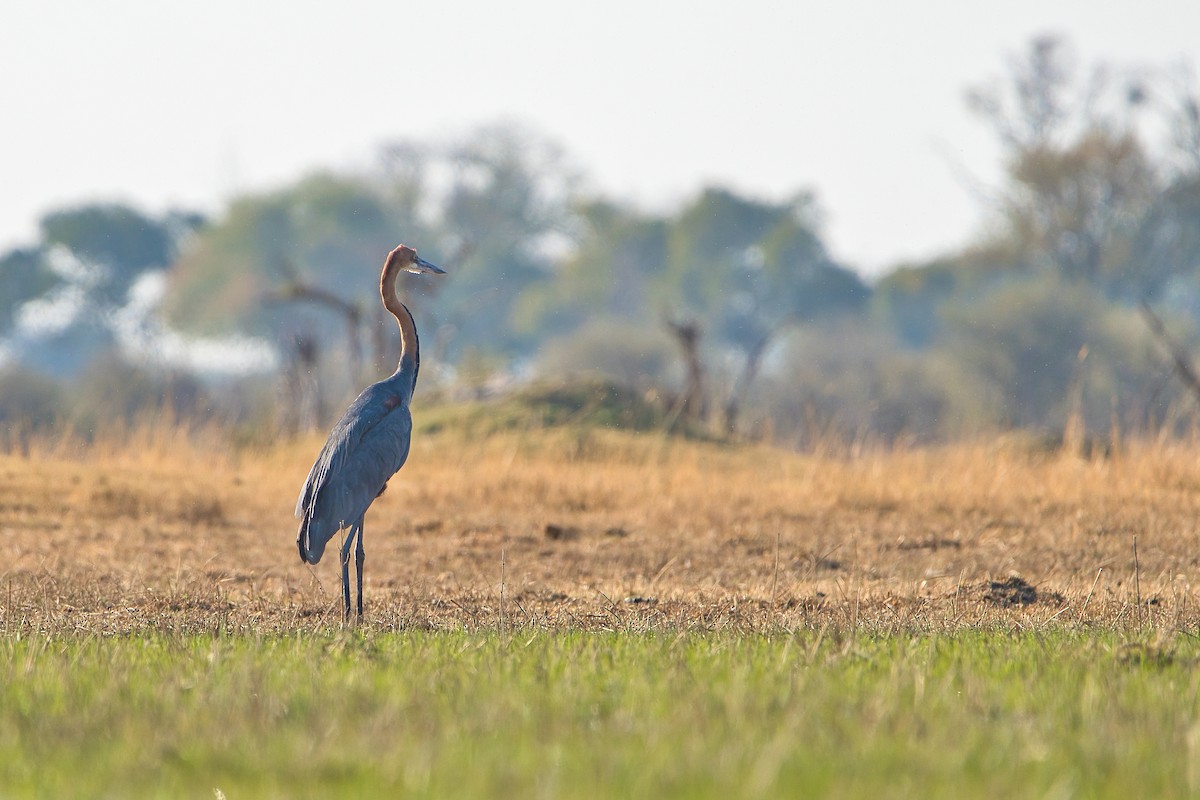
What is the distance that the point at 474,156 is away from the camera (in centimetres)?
5419

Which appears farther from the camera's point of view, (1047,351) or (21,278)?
(21,278)

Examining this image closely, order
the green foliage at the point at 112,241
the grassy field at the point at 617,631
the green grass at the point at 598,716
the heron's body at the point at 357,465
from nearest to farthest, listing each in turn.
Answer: the green grass at the point at 598,716
the grassy field at the point at 617,631
the heron's body at the point at 357,465
the green foliage at the point at 112,241

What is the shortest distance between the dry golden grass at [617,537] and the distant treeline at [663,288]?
1443cm

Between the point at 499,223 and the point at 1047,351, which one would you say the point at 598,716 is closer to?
the point at 1047,351

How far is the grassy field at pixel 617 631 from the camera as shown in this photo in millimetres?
3354

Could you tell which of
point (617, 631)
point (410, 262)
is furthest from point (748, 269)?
point (617, 631)

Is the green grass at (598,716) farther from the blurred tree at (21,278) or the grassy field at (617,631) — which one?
the blurred tree at (21,278)

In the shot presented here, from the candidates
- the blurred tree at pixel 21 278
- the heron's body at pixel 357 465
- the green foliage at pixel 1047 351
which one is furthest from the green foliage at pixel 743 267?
the heron's body at pixel 357 465

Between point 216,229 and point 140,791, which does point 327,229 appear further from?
point 140,791

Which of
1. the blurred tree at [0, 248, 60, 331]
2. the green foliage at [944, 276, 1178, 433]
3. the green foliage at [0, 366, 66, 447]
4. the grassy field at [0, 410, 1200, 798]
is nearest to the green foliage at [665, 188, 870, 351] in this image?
the green foliage at [944, 276, 1178, 433]

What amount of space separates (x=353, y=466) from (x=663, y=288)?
4353cm

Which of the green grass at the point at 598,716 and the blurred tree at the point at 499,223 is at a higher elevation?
the blurred tree at the point at 499,223

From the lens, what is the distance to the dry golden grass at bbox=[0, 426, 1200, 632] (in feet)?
23.3

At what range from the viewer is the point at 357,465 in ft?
24.8
